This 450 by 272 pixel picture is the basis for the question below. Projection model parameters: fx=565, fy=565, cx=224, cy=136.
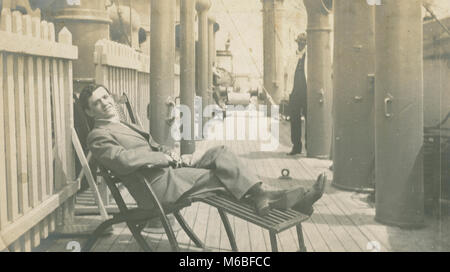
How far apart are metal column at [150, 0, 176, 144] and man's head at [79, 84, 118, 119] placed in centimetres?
106

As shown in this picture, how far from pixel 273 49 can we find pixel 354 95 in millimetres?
14822

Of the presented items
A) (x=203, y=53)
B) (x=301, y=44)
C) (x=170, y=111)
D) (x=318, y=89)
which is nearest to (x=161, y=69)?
(x=170, y=111)

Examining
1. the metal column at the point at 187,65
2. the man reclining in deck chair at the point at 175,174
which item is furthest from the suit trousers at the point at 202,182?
the metal column at the point at 187,65

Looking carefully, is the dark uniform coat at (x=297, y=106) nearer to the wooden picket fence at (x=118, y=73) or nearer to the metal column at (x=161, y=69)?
the wooden picket fence at (x=118, y=73)

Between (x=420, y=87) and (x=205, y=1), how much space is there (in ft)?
31.3

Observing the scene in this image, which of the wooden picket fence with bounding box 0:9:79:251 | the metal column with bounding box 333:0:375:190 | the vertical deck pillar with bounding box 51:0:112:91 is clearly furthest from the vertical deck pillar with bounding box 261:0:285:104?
the wooden picket fence with bounding box 0:9:79:251

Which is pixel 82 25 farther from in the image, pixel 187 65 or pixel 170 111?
pixel 187 65

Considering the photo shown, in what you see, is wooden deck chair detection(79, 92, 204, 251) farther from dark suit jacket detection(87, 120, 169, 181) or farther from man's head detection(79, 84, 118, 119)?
man's head detection(79, 84, 118, 119)

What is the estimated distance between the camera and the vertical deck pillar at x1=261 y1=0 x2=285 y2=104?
20609 millimetres

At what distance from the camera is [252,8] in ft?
94.8

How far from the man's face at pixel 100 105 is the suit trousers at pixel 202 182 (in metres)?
0.58

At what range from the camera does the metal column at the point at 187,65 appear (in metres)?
10.1
